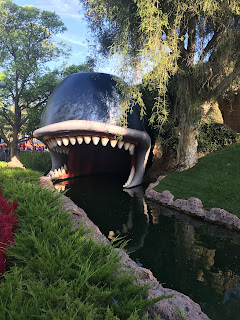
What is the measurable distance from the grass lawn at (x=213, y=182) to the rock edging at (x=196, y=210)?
23cm

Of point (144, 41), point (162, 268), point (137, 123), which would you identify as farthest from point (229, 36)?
point (162, 268)

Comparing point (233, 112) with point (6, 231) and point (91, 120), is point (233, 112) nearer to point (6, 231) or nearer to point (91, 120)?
point (91, 120)

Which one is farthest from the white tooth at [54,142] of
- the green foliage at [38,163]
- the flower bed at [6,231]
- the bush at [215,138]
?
the bush at [215,138]

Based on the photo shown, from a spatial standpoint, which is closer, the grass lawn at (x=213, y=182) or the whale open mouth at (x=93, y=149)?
the grass lawn at (x=213, y=182)

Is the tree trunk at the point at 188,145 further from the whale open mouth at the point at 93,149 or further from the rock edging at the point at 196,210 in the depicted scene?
the rock edging at the point at 196,210

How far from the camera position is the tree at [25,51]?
67.9ft

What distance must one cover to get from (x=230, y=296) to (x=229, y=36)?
7.80 metres

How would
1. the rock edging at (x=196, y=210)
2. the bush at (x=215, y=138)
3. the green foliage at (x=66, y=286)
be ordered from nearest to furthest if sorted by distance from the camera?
the green foliage at (x=66, y=286), the rock edging at (x=196, y=210), the bush at (x=215, y=138)

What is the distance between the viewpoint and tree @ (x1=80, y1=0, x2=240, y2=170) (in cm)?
Result: 769

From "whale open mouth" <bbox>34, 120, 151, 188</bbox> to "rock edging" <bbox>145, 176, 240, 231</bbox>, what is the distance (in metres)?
2.15

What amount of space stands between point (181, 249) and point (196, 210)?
2573 mm

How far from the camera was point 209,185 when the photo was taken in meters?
8.15

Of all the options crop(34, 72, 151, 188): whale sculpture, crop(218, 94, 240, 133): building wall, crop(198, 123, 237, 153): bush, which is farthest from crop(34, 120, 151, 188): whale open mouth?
crop(218, 94, 240, 133): building wall

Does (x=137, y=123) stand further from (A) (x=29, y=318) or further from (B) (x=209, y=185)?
(A) (x=29, y=318)
